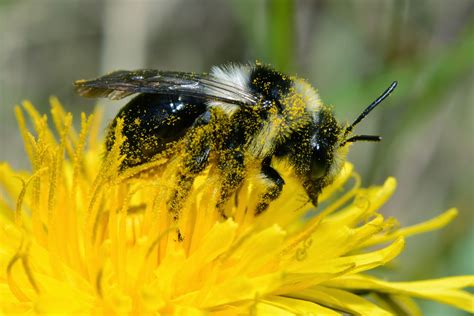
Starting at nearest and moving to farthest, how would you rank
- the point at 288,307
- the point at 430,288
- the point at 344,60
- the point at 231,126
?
the point at 288,307 → the point at 231,126 → the point at 430,288 → the point at 344,60

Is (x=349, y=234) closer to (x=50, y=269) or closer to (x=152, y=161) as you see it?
(x=152, y=161)

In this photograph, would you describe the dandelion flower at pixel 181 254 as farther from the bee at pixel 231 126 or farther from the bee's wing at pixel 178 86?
the bee's wing at pixel 178 86

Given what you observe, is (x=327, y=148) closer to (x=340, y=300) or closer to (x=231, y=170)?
(x=231, y=170)

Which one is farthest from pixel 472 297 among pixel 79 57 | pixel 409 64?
pixel 79 57

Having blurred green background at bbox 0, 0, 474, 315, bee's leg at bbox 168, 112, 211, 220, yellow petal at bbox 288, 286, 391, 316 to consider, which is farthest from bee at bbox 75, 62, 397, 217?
blurred green background at bbox 0, 0, 474, 315

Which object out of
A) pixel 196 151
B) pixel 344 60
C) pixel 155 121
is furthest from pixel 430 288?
pixel 344 60

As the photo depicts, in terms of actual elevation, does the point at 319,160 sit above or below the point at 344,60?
below

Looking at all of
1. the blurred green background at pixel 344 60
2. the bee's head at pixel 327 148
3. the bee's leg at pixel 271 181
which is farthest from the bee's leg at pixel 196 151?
the blurred green background at pixel 344 60
